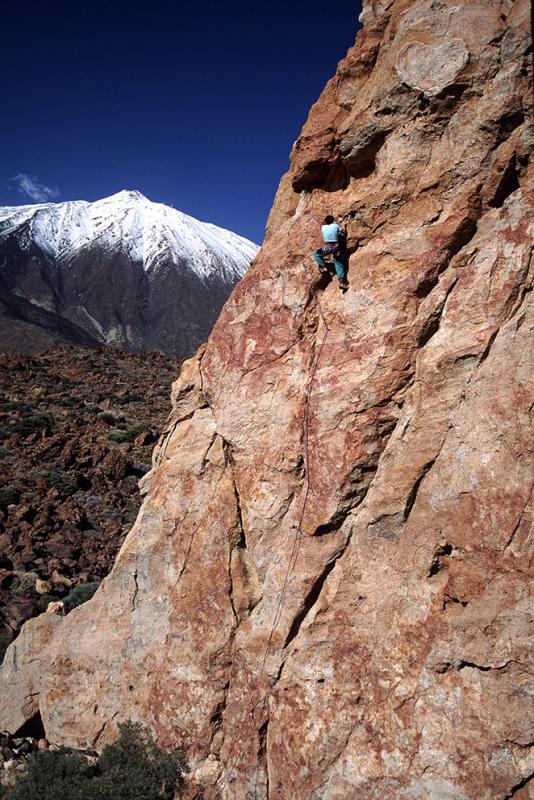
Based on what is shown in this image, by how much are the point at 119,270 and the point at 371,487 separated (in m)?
136

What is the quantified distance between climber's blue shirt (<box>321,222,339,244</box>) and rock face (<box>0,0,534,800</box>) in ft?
1.19

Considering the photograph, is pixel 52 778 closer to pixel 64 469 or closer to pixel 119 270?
pixel 64 469

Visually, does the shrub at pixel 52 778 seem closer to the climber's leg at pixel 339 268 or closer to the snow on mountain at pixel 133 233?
the climber's leg at pixel 339 268

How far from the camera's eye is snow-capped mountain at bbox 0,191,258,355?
4299 inches

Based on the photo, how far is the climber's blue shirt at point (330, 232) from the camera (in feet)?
22.9

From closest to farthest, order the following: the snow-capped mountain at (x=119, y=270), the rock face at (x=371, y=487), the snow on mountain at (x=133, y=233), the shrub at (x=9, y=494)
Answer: the rock face at (x=371, y=487) → the shrub at (x=9, y=494) → the snow-capped mountain at (x=119, y=270) → the snow on mountain at (x=133, y=233)

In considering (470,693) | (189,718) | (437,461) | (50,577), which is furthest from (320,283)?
(50,577)

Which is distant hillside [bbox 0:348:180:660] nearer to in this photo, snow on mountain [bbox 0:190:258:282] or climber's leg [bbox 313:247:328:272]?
climber's leg [bbox 313:247:328:272]

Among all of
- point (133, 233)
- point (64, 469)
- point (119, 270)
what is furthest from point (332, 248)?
point (133, 233)

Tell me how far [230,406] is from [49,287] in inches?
5038

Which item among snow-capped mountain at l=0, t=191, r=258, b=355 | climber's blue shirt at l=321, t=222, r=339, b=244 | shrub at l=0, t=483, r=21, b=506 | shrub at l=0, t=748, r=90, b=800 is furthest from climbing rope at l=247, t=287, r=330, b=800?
snow-capped mountain at l=0, t=191, r=258, b=355

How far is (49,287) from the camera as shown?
121500 millimetres

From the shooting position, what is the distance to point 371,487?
659 cm

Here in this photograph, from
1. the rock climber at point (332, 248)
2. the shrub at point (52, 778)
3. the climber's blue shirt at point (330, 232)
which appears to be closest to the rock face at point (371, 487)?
the rock climber at point (332, 248)
